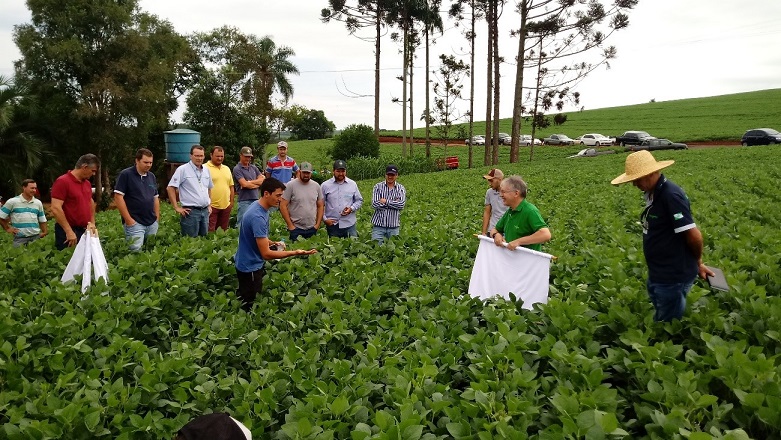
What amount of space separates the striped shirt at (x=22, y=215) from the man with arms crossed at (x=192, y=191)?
8.36 feet

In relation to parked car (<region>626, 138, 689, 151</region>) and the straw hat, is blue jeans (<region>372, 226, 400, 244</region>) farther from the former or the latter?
parked car (<region>626, 138, 689, 151</region>)

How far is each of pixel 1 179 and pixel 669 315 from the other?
2866 cm

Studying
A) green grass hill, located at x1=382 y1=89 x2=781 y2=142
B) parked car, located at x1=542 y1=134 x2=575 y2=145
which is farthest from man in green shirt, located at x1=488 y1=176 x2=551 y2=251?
parked car, located at x1=542 y1=134 x2=575 y2=145

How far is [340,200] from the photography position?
8055mm

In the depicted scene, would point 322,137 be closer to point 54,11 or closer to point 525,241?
point 54,11

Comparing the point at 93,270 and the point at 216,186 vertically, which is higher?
the point at 216,186

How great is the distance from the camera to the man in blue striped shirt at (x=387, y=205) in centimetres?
773

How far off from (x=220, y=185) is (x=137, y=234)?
1.79 m

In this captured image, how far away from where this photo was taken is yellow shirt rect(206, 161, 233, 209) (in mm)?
8614

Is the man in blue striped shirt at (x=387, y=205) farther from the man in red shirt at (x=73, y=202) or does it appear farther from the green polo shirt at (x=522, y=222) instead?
the man in red shirt at (x=73, y=202)

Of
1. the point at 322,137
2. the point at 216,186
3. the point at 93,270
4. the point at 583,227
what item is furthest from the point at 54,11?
the point at 322,137

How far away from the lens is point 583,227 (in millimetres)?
8773

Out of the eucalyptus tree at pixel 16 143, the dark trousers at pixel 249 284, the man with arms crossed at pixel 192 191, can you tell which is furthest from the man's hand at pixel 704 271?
the eucalyptus tree at pixel 16 143

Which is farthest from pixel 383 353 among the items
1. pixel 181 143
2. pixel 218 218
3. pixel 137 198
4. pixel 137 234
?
pixel 181 143
